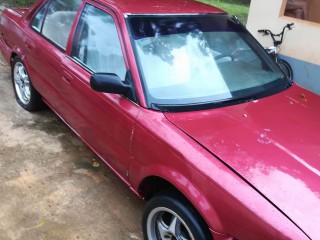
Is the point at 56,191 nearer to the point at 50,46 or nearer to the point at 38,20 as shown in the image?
the point at 50,46

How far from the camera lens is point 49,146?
3.93m

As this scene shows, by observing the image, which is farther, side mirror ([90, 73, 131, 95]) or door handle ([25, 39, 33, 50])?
door handle ([25, 39, 33, 50])

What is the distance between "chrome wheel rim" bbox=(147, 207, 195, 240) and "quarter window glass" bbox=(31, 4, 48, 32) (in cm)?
251

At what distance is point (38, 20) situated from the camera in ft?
13.5

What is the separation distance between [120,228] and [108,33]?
5.10 ft

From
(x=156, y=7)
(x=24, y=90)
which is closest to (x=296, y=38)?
(x=156, y=7)

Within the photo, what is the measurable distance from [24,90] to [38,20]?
3.11 feet

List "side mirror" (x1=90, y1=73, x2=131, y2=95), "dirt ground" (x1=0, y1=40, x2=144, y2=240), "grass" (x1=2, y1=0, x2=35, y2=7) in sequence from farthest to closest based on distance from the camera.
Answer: "grass" (x1=2, y1=0, x2=35, y2=7) → "dirt ground" (x1=0, y1=40, x2=144, y2=240) → "side mirror" (x1=90, y1=73, x2=131, y2=95)

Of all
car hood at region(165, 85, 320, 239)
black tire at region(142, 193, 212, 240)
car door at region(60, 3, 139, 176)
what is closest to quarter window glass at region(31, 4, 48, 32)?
car door at region(60, 3, 139, 176)

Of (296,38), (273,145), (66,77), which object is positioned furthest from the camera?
(296,38)

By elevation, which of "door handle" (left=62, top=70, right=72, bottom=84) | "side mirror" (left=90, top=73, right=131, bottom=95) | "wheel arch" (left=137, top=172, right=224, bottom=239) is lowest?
"wheel arch" (left=137, top=172, right=224, bottom=239)

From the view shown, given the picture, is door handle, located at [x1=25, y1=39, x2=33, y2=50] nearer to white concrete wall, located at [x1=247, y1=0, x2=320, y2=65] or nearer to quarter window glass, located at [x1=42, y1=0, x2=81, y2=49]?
quarter window glass, located at [x1=42, y1=0, x2=81, y2=49]

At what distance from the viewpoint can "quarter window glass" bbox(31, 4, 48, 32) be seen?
13.3 ft

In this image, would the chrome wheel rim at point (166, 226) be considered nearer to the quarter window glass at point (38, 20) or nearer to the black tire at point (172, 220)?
the black tire at point (172, 220)
